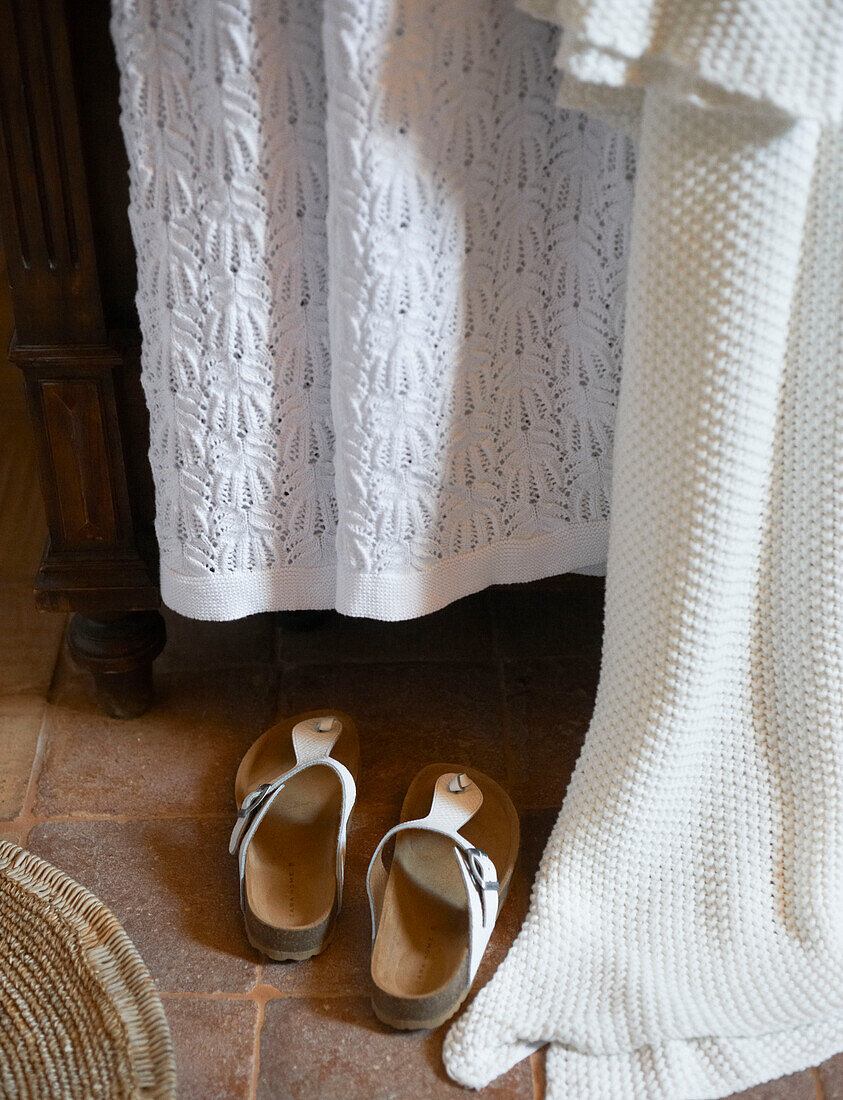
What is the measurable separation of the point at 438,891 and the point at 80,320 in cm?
56

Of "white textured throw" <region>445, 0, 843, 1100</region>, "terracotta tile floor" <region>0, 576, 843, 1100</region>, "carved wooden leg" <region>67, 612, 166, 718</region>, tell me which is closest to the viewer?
"white textured throw" <region>445, 0, 843, 1100</region>

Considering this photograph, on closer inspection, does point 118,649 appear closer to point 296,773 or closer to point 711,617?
point 296,773

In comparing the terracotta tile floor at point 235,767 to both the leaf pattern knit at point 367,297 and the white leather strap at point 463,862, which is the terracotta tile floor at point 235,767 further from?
the leaf pattern knit at point 367,297

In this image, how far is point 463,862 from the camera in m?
0.82

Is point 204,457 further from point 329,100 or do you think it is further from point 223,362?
point 329,100

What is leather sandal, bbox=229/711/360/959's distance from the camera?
0.81 metres

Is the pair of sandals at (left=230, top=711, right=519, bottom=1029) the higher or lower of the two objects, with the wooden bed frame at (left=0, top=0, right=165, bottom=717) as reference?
lower

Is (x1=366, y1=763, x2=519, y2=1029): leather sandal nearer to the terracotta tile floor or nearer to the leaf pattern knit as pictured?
the terracotta tile floor

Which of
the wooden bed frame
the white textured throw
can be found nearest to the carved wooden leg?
the wooden bed frame

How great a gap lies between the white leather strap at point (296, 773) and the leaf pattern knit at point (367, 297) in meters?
0.16

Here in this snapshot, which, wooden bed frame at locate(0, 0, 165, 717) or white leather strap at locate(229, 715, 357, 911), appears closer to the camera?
wooden bed frame at locate(0, 0, 165, 717)

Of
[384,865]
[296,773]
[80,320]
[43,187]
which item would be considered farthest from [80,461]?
[384,865]

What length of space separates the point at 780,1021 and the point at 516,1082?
0.68 ft

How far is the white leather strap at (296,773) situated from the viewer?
33.5 inches
